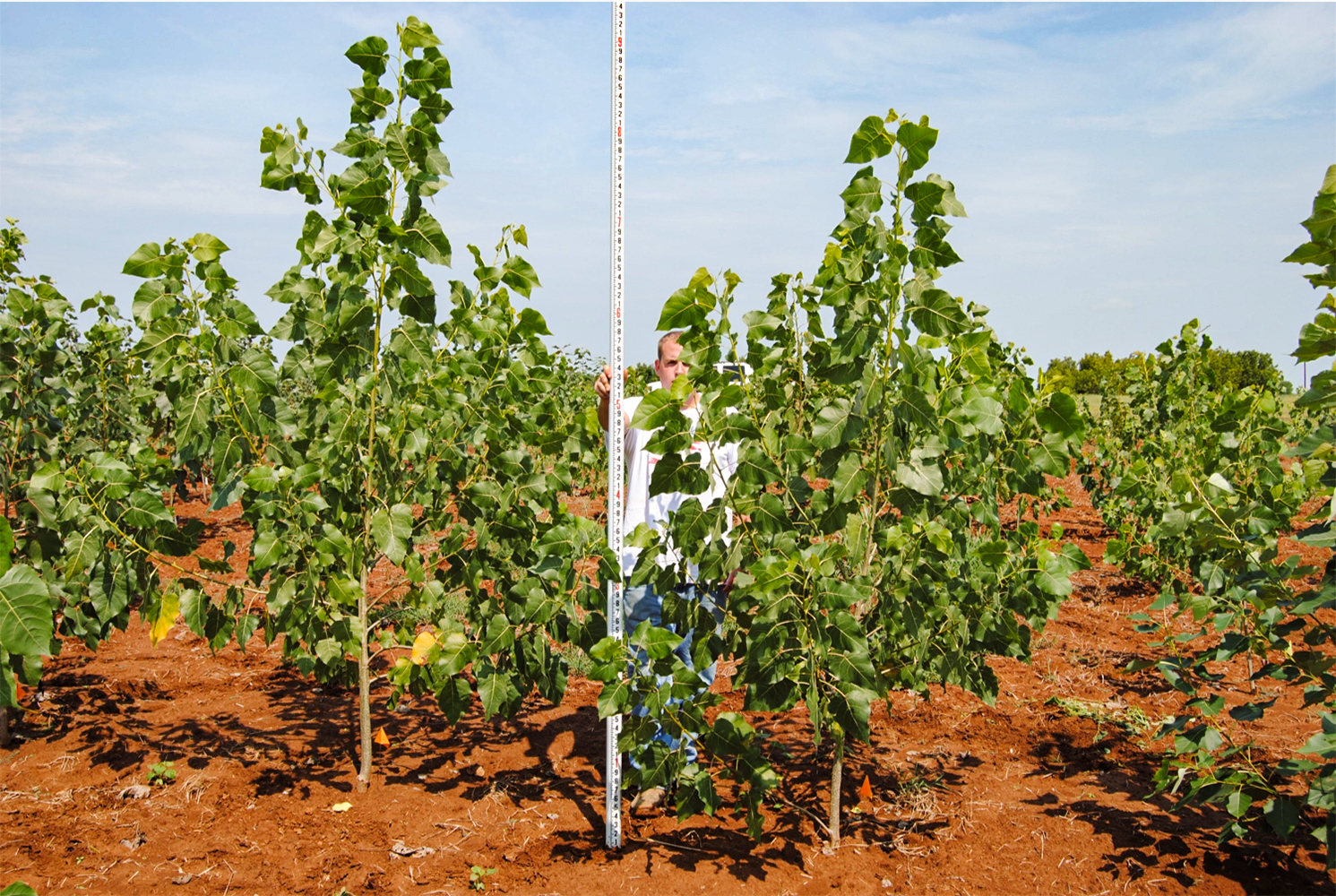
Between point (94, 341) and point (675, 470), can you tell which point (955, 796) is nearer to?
point (675, 470)

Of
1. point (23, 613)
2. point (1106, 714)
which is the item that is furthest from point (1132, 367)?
point (23, 613)

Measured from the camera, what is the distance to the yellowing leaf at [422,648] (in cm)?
349

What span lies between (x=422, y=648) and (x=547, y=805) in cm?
101

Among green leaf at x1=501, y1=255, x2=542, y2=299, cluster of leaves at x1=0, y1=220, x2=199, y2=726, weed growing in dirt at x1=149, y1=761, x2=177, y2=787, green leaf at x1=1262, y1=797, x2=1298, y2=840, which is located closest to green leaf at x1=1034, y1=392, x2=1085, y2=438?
green leaf at x1=1262, y1=797, x2=1298, y2=840

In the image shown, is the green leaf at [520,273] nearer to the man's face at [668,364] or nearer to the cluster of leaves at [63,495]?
the man's face at [668,364]

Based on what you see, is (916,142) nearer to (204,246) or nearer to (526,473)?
(526,473)

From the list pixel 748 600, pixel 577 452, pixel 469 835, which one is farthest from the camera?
pixel 577 452

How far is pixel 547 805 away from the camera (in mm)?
3902

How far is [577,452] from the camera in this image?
3.85 m

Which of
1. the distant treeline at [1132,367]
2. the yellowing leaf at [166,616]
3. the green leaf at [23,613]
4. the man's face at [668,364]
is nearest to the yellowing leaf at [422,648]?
the yellowing leaf at [166,616]

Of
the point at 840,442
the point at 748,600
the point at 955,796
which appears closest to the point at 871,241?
the point at 840,442

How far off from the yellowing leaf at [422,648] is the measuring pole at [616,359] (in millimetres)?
790

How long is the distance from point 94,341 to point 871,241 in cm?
769

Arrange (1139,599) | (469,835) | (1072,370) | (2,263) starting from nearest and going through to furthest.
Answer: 1. (469,835)
2. (2,263)
3. (1139,599)
4. (1072,370)
